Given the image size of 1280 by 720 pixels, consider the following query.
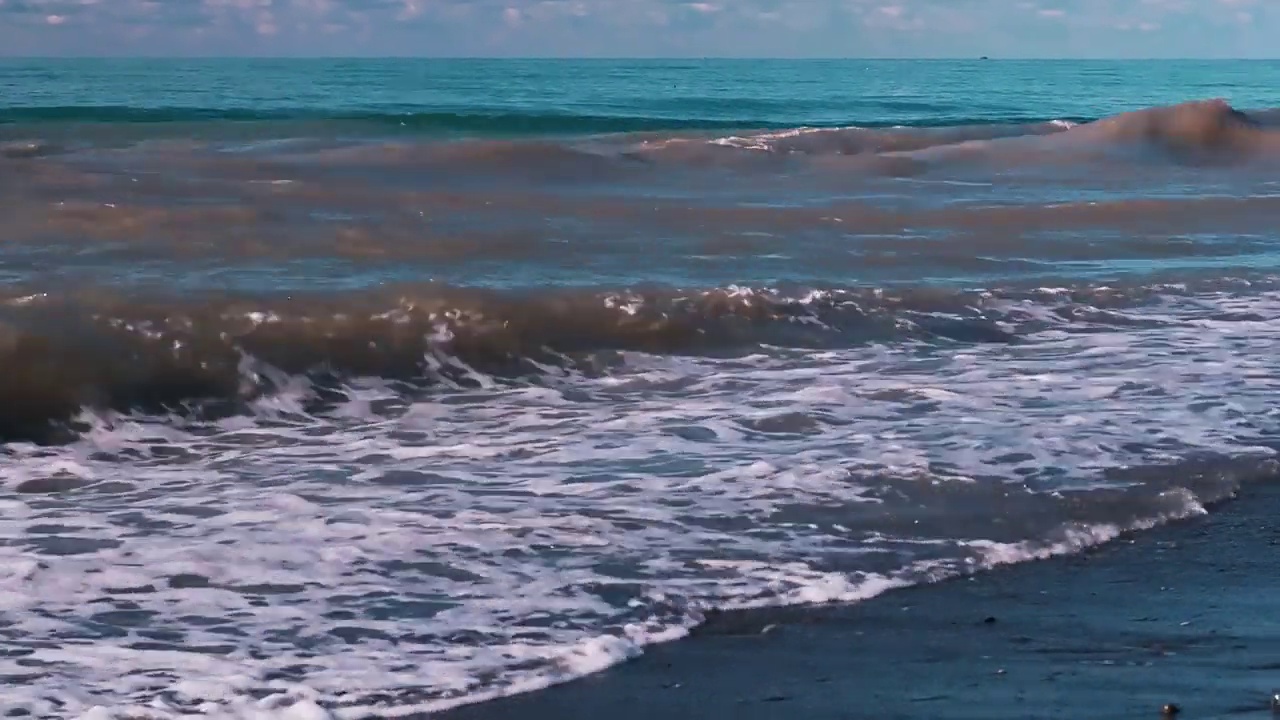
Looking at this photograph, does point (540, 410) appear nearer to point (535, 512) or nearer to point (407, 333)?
point (407, 333)

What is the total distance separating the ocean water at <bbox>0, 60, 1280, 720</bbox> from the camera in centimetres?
436

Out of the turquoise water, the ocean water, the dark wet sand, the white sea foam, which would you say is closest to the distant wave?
the ocean water

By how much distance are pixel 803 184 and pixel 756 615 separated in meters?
14.2

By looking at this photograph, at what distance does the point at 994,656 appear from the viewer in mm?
4090

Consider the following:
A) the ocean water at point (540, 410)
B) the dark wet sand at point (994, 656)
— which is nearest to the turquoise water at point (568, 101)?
the ocean water at point (540, 410)

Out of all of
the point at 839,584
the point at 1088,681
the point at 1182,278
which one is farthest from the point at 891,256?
the point at 1088,681

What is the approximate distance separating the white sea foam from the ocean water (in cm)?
2

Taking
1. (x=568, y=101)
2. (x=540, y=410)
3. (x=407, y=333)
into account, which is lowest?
(x=540, y=410)

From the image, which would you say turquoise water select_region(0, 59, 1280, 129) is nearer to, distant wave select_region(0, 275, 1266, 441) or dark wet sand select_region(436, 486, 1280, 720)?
distant wave select_region(0, 275, 1266, 441)

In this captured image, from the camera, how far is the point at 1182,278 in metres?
11.3

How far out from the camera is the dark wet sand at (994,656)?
377 centimetres

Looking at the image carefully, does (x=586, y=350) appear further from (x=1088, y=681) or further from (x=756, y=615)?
(x=1088, y=681)

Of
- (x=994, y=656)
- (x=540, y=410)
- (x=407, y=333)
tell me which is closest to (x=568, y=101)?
(x=407, y=333)

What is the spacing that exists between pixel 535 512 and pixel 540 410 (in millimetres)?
1860
